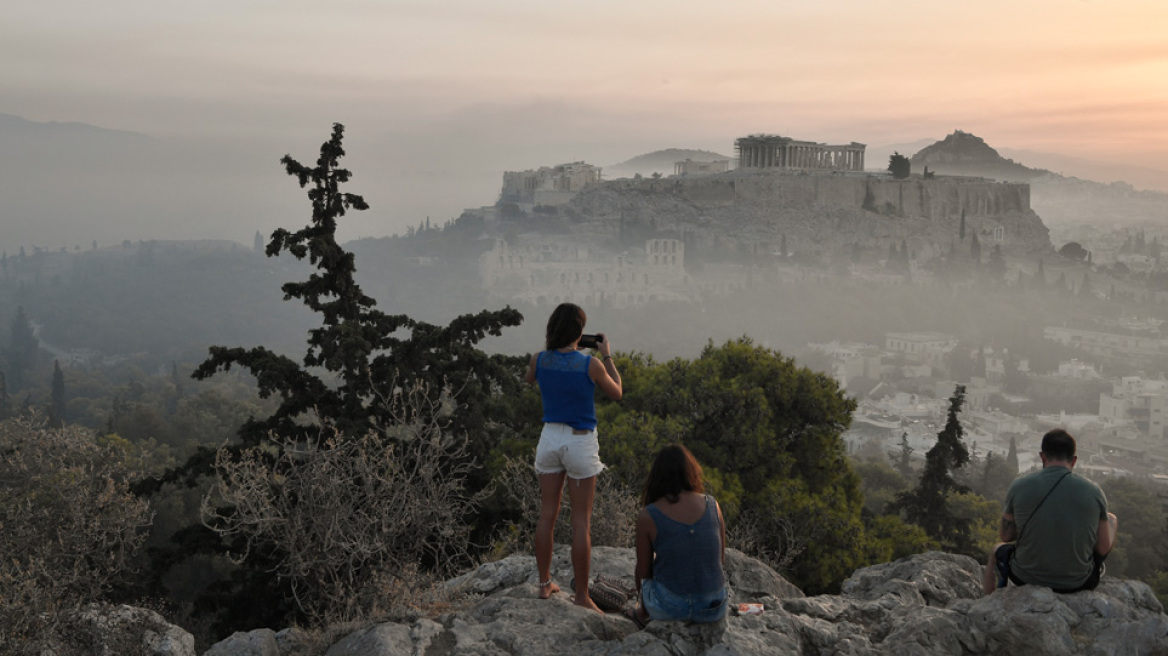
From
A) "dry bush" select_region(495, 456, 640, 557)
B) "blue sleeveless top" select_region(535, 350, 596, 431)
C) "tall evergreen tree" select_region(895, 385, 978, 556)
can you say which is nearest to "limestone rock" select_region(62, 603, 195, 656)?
"dry bush" select_region(495, 456, 640, 557)

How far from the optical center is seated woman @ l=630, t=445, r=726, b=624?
460cm

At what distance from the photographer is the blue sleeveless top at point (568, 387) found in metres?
5.04

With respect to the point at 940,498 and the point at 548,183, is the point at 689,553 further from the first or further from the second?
the point at 548,183

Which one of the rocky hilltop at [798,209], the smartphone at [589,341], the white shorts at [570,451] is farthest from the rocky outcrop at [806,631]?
the rocky hilltop at [798,209]

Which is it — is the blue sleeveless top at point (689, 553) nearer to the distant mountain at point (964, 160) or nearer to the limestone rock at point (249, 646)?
the limestone rock at point (249, 646)

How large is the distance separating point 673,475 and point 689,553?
41 cm

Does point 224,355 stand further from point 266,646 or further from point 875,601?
point 875,601

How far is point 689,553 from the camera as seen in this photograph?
4.58 m

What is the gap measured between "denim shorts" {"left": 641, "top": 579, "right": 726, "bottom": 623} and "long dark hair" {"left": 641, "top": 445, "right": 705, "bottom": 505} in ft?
1.65

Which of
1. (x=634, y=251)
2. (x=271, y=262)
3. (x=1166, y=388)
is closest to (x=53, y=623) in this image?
(x=1166, y=388)

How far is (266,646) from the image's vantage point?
5176 millimetres

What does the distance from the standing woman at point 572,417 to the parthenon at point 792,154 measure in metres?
113

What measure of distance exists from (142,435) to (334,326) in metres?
28.7

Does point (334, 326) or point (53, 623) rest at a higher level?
point (334, 326)
